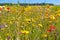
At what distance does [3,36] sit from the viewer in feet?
6.17

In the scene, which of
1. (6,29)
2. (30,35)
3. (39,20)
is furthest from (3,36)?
(39,20)

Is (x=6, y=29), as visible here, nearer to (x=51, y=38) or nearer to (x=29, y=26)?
(x=29, y=26)

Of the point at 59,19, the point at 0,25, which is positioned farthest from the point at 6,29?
the point at 59,19

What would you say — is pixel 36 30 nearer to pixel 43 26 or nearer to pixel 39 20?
pixel 43 26

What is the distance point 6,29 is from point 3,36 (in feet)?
0.35

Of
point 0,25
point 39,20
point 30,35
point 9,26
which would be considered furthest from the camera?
point 39,20

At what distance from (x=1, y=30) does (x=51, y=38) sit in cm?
47

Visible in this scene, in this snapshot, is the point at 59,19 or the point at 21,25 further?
the point at 59,19

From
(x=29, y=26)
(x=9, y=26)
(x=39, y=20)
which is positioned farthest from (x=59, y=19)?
(x=9, y=26)

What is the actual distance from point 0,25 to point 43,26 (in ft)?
1.38

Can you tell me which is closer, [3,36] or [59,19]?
[3,36]

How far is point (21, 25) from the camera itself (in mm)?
2018

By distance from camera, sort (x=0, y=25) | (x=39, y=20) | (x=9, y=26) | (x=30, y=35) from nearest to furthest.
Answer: (x=30, y=35) < (x=9, y=26) < (x=0, y=25) < (x=39, y=20)

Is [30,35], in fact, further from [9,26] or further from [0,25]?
[0,25]
